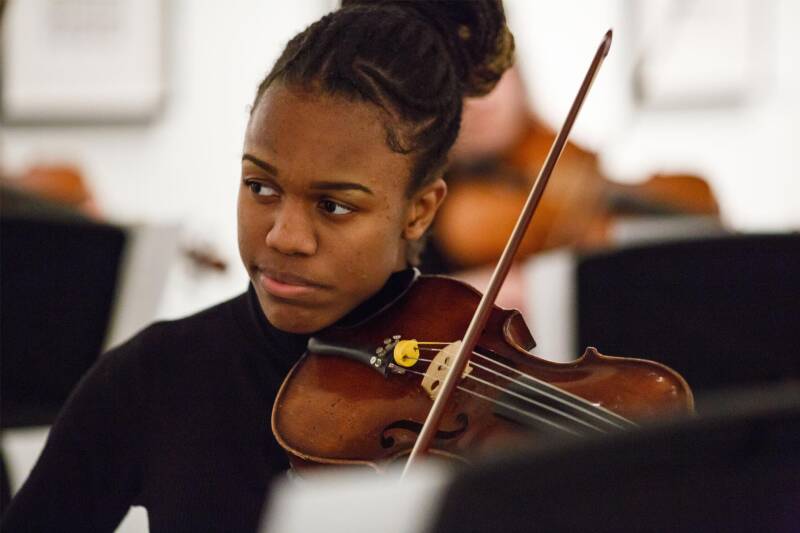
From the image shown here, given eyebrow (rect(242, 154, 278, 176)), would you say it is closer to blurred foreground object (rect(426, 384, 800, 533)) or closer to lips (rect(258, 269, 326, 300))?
lips (rect(258, 269, 326, 300))

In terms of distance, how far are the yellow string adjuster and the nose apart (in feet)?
0.26

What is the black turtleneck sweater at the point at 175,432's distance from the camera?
0.63m

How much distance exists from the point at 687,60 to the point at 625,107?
8.1 inches

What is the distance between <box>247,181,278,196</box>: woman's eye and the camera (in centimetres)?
62

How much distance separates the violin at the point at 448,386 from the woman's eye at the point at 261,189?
0.09m

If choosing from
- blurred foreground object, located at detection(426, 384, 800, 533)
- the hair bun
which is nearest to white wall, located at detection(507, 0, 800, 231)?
the hair bun

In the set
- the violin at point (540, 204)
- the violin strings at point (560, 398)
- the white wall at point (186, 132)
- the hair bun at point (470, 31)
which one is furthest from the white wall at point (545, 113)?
the violin strings at point (560, 398)

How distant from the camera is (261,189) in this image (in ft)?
2.04

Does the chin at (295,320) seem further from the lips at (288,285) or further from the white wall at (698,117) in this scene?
the white wall at (698,117)

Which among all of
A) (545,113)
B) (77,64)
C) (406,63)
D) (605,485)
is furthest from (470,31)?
(77,64)

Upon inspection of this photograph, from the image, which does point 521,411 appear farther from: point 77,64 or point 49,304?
point 77,64

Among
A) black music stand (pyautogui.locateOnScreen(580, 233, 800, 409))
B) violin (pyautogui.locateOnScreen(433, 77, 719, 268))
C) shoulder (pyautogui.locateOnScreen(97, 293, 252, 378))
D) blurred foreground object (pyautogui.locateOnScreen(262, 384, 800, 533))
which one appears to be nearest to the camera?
blurred foreground object (pyautogui.locateOnScreen(262, 384, 800, 533))

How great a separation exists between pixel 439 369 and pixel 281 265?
11 cm

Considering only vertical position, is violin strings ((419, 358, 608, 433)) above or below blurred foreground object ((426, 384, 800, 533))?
below
